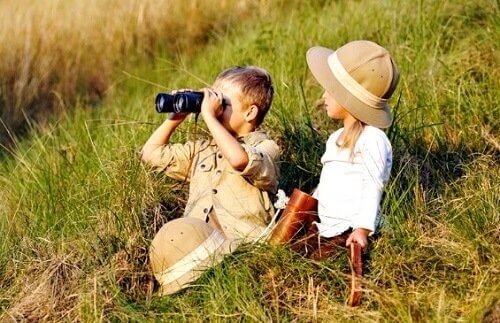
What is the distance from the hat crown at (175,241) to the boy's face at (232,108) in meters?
0.50

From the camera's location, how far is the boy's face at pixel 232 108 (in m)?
4.46

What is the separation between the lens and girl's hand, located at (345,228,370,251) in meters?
4.02

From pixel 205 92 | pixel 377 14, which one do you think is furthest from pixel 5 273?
pixel 377 14

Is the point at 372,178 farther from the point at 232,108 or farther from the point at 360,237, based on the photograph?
the point at 232,108

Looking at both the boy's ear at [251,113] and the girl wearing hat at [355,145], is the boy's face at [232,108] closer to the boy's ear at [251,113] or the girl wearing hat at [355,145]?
the boy's ear at [251,113]

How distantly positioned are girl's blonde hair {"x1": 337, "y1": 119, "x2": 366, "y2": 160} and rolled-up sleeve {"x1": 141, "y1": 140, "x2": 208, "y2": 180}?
0.76 meters

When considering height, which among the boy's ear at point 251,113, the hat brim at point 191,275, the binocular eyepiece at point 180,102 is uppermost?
the binocular eyepiece at point 180,102

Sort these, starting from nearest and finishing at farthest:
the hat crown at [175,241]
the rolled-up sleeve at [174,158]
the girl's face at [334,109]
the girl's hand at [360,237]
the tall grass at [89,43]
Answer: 1. the girl's hand at [360,237]
2. the hat crown at [175,241]
3. the girl's face at [334,109]
4. the rolled-up sleeve at [174,158]
5. the tall grass at [89,43]

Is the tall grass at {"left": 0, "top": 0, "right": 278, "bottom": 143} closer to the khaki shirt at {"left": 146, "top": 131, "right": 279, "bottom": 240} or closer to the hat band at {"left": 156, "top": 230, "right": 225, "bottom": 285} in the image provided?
the khaki shirt at {"left": 146, "top": 131, "right": 279, "bottom": 240}

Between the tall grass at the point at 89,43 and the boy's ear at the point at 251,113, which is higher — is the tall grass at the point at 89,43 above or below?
below

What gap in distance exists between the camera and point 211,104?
4332 millimetres

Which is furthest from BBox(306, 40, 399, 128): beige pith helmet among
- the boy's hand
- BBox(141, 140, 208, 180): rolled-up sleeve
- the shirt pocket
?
BBox(141, 140, 208, 180): rolled-up sleeve

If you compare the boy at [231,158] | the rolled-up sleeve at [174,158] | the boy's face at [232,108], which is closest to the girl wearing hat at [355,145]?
the boy at [231,158]

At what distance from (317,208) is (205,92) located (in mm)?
684
